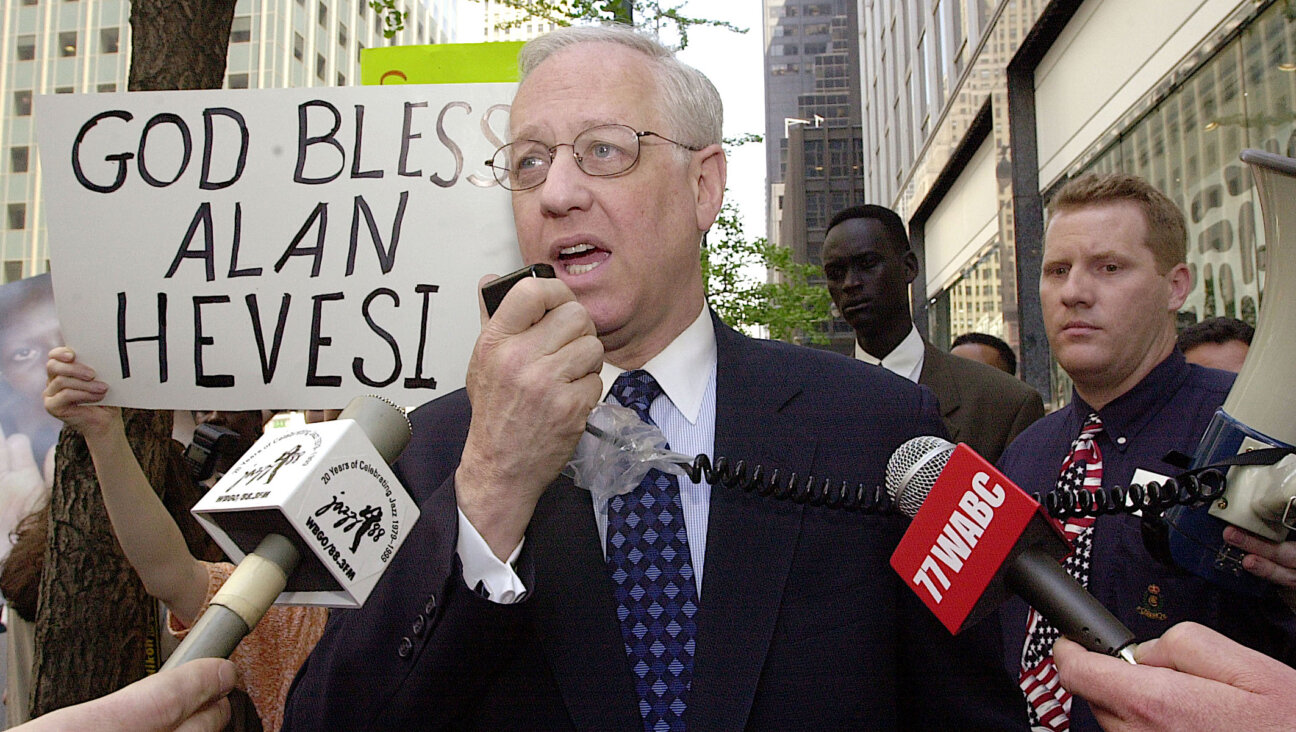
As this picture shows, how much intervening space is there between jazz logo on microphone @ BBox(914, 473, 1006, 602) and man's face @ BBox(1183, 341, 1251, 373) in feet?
9.91

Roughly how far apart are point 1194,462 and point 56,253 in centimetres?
289

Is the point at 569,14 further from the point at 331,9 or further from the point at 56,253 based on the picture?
the point at 331,9

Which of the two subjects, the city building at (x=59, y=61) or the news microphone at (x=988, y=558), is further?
the city building at (x=59, y=61)

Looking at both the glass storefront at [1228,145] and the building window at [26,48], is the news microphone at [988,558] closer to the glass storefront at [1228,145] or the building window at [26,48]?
the glass storefront at [1228,145]

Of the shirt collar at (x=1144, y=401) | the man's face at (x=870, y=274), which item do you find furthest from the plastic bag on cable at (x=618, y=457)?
the man's face at (x=870, y=274)

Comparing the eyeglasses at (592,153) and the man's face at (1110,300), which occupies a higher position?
the eyeglasses at (592,153)

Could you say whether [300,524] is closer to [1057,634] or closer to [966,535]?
[966,535]

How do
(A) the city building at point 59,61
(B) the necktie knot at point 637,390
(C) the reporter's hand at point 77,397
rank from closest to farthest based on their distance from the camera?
(B) the necktie knot at point 637,390 → (C) the reporter's hand at point 77,397 → (A) the city building at point 59,61

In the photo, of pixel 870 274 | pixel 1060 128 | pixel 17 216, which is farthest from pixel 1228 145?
pixel 17 216

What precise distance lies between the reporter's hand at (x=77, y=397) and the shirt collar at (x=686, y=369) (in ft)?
4.80

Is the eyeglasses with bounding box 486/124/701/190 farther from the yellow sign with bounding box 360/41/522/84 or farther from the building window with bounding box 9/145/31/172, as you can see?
the building window with bounding box 9/145/31/172

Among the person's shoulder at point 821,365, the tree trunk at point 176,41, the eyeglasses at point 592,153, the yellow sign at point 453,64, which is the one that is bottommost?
the person's shoulder at point 821,365

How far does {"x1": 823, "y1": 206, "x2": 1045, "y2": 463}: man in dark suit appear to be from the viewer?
152 inches

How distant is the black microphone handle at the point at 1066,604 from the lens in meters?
0.95
